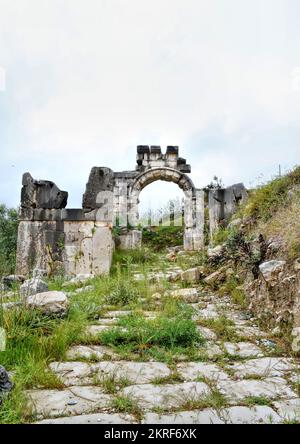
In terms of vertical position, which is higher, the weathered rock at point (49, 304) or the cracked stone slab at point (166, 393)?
the weathered rock at point (49, 304)

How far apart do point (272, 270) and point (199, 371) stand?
1568 mm

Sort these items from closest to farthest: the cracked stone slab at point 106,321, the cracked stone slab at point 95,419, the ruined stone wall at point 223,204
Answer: the cracked stone slab at point 95,419
the cracked stone slab at point 106,321
the ruined stone wall at point 223,204

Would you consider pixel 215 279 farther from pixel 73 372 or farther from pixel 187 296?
pixel 73 372

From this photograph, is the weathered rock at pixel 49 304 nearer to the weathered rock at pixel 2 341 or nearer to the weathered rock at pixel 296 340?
the weathered rock at pixel 2 341

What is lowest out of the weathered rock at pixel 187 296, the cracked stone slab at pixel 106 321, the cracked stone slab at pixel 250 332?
the cracked stone slab at pixel 250 332

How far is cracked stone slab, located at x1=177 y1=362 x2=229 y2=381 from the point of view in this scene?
2.18 m

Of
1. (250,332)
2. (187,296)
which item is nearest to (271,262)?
(250,332)

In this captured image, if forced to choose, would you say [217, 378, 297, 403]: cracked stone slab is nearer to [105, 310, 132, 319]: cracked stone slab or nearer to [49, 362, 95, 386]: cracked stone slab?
[49, 362, 95, 386]: cracked stone slab

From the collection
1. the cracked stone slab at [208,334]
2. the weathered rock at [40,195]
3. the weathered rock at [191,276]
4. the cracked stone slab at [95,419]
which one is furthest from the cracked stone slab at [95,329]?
the weathered rock at [40,195]

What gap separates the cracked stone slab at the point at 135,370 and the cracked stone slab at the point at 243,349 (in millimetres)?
621

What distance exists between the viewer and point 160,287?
4.73 metres

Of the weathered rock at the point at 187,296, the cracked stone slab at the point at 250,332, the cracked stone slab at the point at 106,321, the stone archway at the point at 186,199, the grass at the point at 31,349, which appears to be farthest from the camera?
the stone archway at the point at 186,199

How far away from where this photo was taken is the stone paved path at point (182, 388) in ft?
5.59
